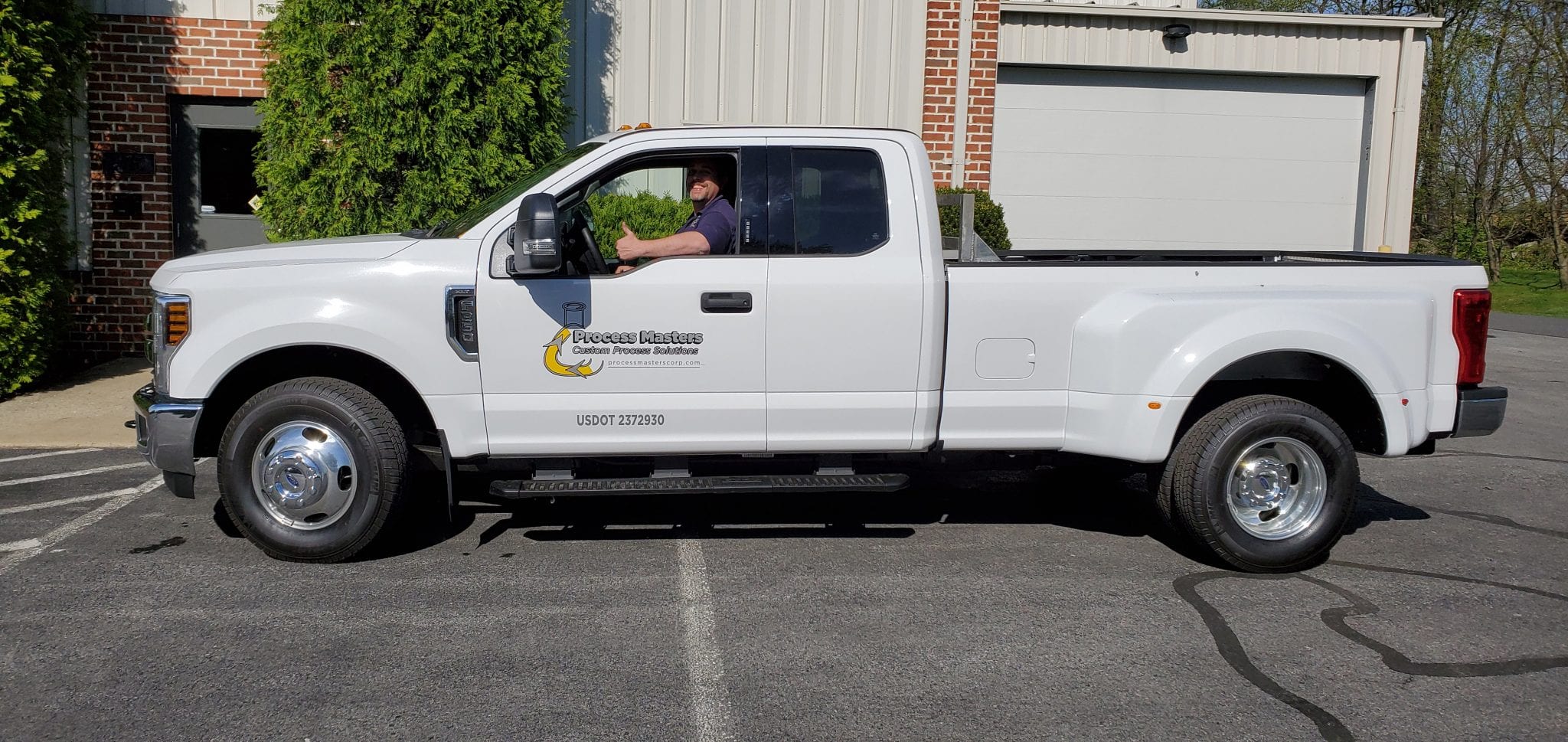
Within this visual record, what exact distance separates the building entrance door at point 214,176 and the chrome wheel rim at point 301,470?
253 inches

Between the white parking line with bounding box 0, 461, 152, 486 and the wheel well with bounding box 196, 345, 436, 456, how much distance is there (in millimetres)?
1878

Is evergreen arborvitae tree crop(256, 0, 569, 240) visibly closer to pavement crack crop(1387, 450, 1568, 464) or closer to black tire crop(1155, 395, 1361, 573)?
black tire crop(1155, 395, 1361, 573)

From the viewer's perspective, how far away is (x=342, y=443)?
211 inches

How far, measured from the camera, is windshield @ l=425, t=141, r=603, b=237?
5.57m

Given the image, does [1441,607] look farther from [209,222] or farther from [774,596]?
[209,222]

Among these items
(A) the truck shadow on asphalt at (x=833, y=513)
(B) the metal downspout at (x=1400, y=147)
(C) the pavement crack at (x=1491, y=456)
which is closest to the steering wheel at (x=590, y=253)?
(A) the truck shadow on asphalt at (x=833, y=513)

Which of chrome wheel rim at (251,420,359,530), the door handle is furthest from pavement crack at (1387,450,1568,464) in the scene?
chrome wheel rim at (251,420,359,530)

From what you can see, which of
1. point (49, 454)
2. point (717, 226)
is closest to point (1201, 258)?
point (717, 226)

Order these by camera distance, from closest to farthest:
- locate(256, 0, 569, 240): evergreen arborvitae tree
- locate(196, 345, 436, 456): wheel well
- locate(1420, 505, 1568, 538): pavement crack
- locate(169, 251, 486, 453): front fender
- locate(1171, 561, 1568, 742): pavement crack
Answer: locate(1171, 561, 1568, 742): pavement crack < locate(169, 251, 486, 453): front fender < locate(196, 345, 436, 456): wheel well < locate(1420, 505, 1568, 538): pavement crack < locate(256, 0, 569, 240): evergreen arborvitae tree

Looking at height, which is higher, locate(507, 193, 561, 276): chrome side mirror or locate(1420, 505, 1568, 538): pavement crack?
locate(507, 193, 561, 276): chrome side mirror

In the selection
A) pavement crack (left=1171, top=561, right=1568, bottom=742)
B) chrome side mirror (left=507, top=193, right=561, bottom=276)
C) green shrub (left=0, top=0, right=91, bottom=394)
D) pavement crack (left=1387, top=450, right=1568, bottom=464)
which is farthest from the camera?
green shrub (left=0, top=0, right=91, bottom=394)

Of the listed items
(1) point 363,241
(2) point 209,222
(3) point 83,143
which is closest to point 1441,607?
(1) point 363,241

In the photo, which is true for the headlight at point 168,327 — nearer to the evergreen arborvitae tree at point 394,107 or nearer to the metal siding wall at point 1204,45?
the evergreen arborvitae tree at point 394,107

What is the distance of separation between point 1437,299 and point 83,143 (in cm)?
1080
